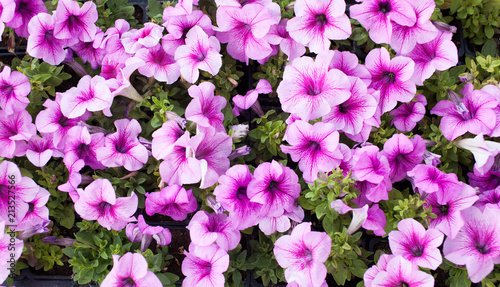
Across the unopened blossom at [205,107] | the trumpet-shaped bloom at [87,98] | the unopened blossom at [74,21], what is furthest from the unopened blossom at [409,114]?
the unopened blossom at [74,21]

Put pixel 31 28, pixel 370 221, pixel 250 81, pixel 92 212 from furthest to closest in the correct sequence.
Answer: pixel 250 81, pixel 31 28, pixel 92 212, pixel 370 221

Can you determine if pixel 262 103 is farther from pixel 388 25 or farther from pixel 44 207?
pixel 44 207

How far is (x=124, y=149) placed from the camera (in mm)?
1582

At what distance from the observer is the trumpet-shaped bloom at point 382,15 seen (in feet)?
5.10

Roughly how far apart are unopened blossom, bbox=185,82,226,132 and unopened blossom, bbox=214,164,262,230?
0.20 metres

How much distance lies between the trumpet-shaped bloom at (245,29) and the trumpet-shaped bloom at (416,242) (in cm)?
85

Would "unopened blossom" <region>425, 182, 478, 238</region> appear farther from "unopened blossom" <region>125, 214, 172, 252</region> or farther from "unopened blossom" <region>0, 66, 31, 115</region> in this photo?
"unopened blossom" <region>0, 66, 31, 115</region>

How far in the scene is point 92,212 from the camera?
1.51 m

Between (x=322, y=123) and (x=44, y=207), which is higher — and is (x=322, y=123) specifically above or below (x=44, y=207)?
above

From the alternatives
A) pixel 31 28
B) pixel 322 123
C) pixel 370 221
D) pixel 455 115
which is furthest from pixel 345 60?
pixel 31 28

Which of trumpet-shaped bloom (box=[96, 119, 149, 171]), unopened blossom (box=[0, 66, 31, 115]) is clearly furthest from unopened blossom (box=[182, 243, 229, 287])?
unopened blossom (box=[0, 66, 31, 115])

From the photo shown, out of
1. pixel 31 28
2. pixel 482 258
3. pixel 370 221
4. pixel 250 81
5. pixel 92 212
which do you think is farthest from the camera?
pixel 250 81

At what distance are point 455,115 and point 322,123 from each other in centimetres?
60

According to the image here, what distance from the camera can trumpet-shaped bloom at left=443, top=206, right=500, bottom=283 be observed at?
1.30 meters
